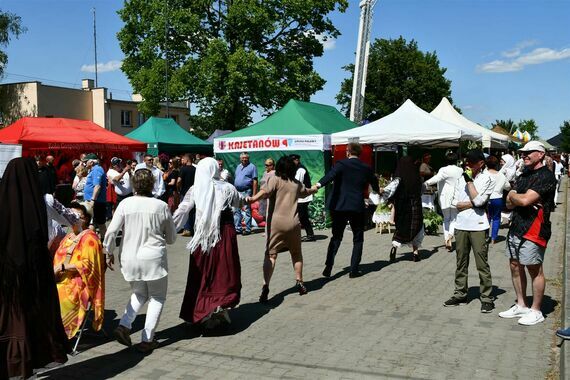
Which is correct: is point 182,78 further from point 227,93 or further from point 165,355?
point 165,355

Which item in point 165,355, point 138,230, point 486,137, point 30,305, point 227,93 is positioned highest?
point 227,93

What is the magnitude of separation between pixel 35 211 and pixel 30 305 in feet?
2.20

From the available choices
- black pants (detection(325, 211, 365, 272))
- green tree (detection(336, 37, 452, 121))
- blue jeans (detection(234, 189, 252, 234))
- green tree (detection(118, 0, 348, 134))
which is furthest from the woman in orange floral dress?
green tree (detection(336, 37, 452, 121))

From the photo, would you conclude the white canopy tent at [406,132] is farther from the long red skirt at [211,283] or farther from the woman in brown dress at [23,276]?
the woman in brown dress at [23,276]

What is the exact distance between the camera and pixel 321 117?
15.2m

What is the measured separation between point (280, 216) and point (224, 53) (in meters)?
24.4

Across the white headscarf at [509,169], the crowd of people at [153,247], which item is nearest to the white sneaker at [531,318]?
the crowd of people at [153,247]

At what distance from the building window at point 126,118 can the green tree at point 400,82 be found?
2152cm

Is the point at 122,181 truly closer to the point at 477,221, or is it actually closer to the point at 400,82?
the point at 477,221

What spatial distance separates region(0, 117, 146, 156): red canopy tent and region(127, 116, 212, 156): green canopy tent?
109 centimetres

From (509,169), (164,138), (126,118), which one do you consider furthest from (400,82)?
(509,169)

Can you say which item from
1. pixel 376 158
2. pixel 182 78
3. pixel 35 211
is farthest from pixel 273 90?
pixel 35 211

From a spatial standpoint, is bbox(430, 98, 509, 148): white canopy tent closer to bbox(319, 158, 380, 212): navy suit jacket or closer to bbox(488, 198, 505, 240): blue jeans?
bbox(488, 198, 505, 240): blue jeans

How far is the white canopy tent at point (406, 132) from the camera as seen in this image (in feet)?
41.3
